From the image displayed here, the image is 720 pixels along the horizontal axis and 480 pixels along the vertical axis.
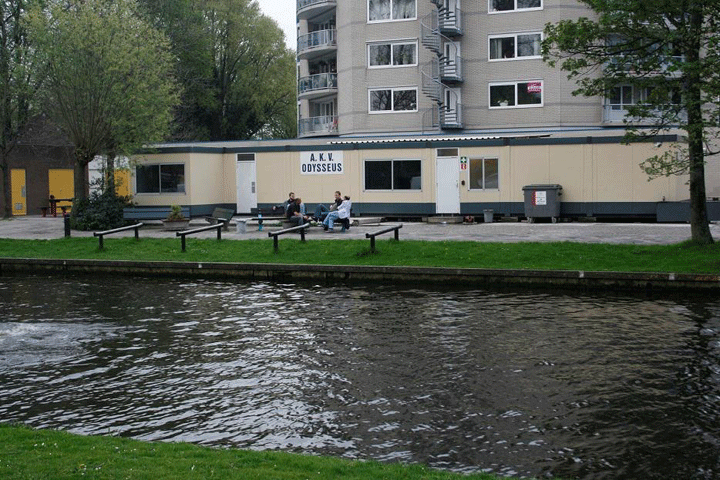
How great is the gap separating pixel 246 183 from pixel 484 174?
11.3m

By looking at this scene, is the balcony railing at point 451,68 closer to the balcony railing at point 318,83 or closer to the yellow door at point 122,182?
the balcony railing at point 318,83

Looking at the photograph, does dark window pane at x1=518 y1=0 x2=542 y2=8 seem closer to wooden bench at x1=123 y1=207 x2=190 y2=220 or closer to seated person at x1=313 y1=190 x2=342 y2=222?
seated person at x1=313 y1=190 x2=342 y2=222

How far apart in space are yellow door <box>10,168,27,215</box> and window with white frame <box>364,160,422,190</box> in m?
20.7

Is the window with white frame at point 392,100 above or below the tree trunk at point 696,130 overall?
above

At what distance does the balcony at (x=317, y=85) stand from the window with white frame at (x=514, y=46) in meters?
11.3

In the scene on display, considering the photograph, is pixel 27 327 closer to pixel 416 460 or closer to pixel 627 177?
pixel 416 460

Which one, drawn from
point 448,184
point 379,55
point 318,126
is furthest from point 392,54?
point 448,184

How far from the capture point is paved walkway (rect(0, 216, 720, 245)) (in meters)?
26.1

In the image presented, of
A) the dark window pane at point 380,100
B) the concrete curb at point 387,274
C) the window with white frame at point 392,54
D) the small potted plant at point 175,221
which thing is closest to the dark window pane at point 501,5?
the window with white frame at point 392,54

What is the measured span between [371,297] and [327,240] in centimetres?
773

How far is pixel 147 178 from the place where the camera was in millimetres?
39719

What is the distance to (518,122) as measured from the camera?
48.3 metres

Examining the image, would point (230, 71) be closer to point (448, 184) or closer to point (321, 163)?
point (321, 163)

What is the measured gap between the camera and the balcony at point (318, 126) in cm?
5640
